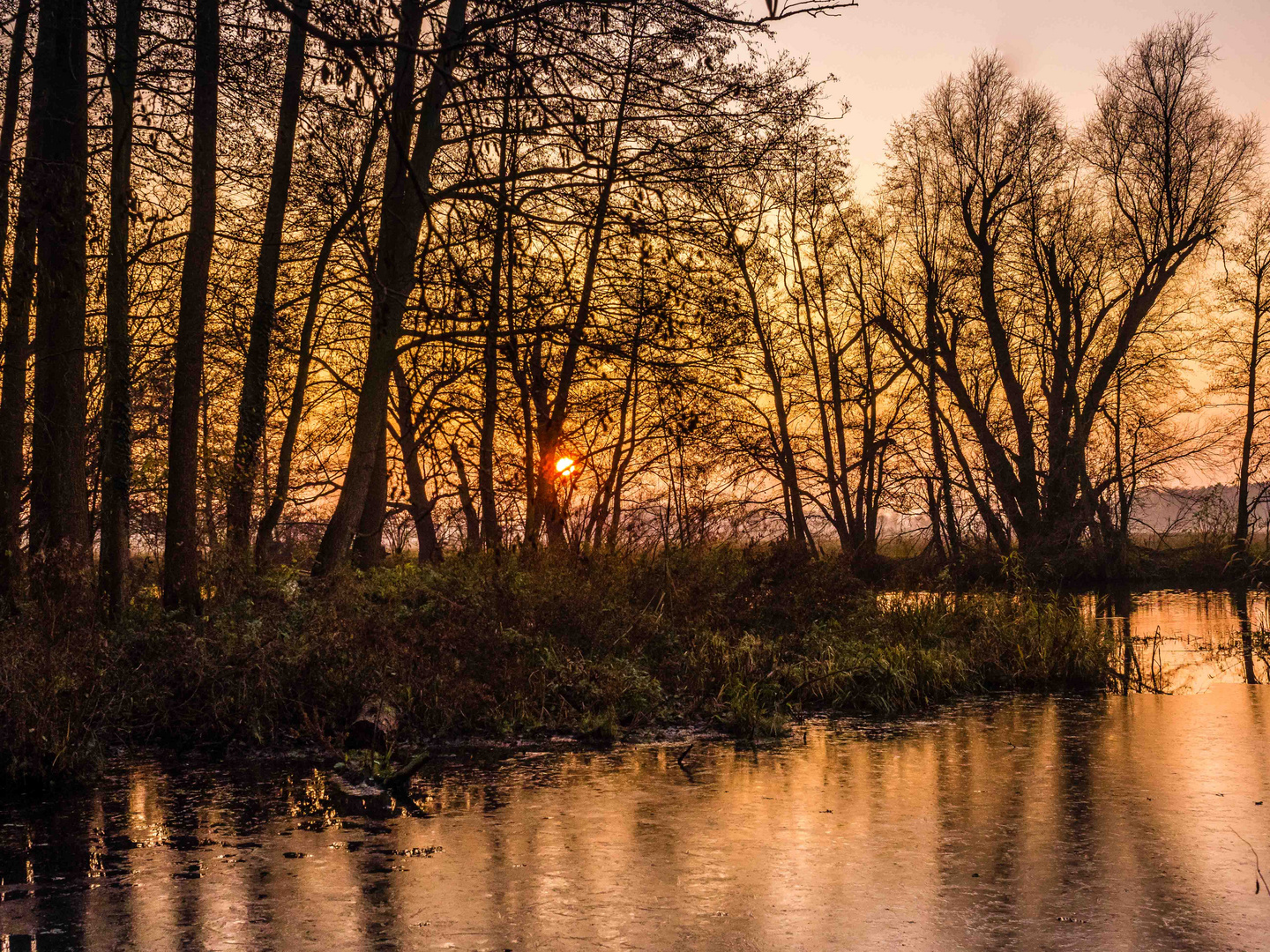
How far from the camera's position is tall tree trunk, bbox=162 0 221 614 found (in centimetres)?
1304

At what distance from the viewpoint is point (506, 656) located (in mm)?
12375

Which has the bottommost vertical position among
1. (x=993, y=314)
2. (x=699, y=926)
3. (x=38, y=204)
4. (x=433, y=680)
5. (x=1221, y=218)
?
(x=699, y=926)

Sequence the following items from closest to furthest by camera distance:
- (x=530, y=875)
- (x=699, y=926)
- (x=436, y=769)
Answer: (x=699, y=926) → (x=530, y=875) → (x=436, y=769)

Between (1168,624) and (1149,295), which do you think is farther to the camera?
(1149,295)

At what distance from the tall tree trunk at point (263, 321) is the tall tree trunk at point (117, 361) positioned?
145 cm

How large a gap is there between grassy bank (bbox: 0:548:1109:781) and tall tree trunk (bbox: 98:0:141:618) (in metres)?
0.69

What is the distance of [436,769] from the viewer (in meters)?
9.97

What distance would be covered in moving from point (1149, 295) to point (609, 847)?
28.8 metres

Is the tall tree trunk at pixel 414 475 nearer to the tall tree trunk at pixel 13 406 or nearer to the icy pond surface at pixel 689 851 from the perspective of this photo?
the tall tree trunk at pixel 13 406

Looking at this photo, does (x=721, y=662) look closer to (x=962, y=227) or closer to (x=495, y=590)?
(x=495, y=590)

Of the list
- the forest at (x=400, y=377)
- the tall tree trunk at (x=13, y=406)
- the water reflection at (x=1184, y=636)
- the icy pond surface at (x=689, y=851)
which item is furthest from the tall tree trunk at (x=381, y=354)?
the water reflection at (x=1184, y=636)

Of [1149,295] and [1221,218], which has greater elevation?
[1221,218]

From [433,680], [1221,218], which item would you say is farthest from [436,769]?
[1221,218]

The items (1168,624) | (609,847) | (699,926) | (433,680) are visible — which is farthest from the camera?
(1168,624)
